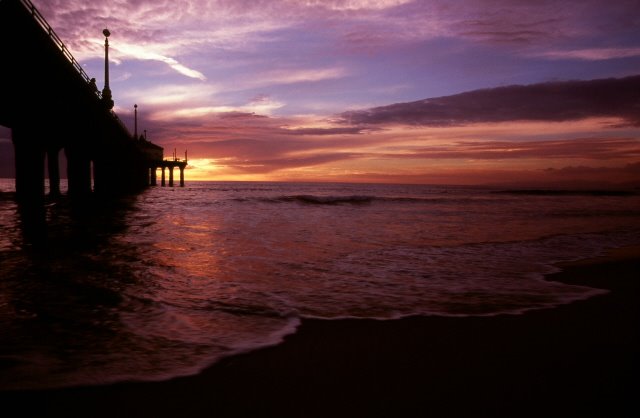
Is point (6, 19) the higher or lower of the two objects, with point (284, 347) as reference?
higher

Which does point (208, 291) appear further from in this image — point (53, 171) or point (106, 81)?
point (53, 171)

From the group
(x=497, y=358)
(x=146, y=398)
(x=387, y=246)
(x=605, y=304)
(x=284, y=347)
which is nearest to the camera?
(x=146, y=398)

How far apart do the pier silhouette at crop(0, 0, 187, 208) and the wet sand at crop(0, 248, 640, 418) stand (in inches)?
595

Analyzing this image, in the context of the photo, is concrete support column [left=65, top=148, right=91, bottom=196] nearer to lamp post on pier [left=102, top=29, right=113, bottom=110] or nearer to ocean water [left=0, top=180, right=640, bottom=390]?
lamp post on pier [left=102, top=29, right=113, bottom=110]

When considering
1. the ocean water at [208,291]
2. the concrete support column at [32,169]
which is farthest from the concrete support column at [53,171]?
the ocean water at [208,291]

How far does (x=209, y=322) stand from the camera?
4520 millimetres

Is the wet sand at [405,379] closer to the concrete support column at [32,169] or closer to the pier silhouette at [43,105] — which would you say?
the pier silhouette at [43,105]

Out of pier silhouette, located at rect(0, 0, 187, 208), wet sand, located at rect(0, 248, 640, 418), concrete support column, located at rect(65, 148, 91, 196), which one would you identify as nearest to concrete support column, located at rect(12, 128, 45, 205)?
pier silhouette, located at rect(0, 0, 187, 208)

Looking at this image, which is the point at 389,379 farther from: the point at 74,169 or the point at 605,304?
the point at 74,169

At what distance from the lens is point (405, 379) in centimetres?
312

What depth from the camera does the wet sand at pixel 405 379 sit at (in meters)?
2.71

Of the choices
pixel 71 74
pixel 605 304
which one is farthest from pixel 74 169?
pixel 605 304

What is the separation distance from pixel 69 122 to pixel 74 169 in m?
12.4

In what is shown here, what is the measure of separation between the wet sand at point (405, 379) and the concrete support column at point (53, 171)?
4150 centimetres
